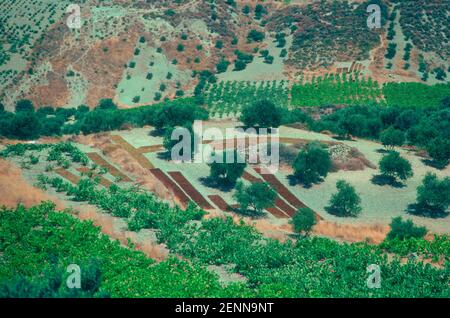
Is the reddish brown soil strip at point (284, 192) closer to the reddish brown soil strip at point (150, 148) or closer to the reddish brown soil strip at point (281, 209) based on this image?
the reddish brown soil strip at point (281, 209)

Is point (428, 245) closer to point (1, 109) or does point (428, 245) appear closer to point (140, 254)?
point (140, 254)

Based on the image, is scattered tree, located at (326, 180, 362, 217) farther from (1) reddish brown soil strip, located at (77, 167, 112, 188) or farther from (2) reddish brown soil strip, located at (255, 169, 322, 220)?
(1) reddish brown soil strip, located at (77, 167, 112, 188)

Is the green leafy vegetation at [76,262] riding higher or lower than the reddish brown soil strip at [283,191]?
higher

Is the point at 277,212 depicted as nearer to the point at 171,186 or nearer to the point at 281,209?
the point at 281,209

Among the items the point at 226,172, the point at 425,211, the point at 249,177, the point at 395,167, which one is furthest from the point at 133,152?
the point at 425,211

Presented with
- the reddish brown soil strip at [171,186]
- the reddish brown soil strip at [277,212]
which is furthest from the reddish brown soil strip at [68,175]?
the reddish brown soil strip at [277,212]
